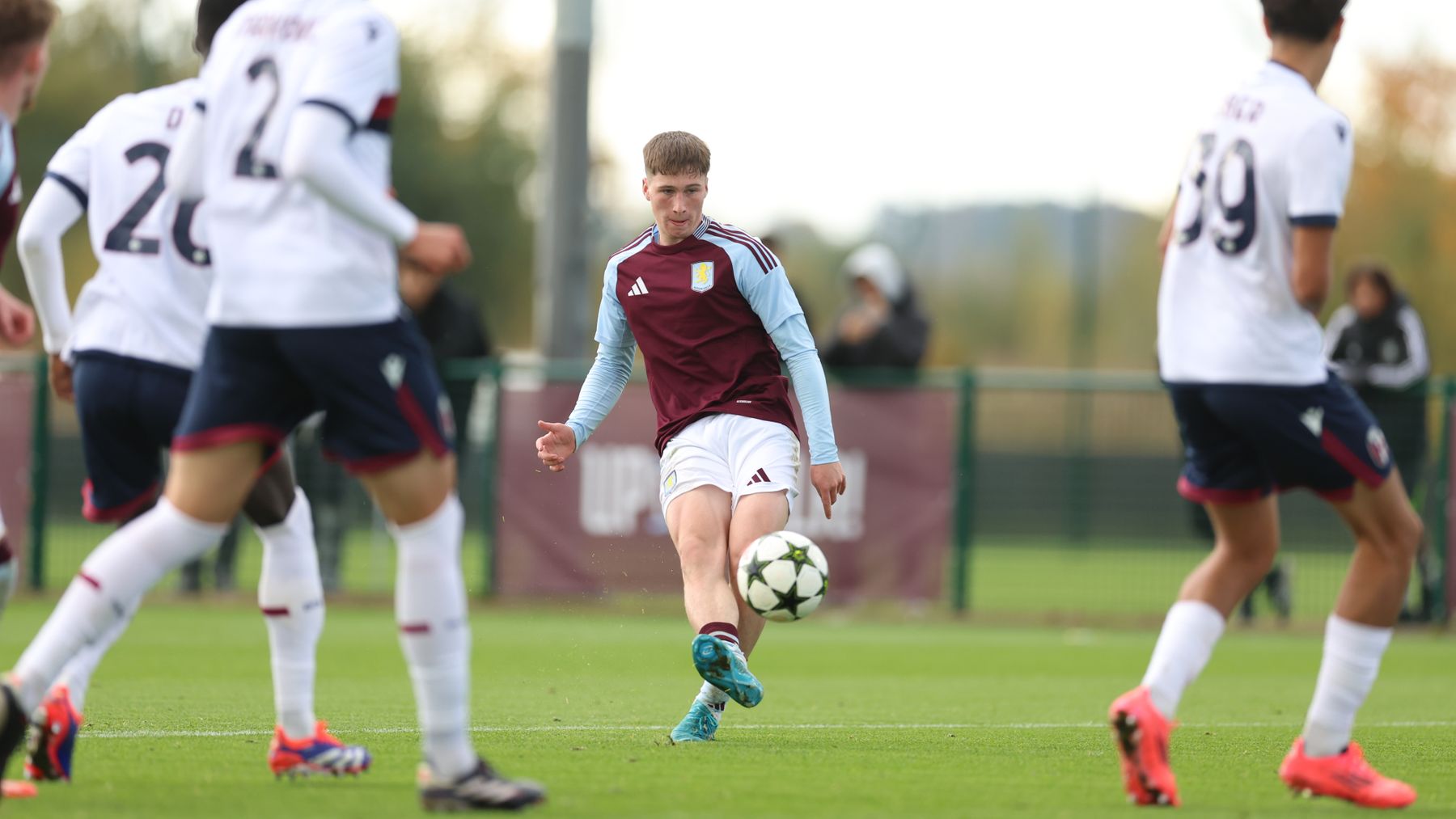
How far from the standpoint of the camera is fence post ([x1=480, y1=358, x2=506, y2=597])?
15484 millimetres

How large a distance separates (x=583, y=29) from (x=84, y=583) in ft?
41.0

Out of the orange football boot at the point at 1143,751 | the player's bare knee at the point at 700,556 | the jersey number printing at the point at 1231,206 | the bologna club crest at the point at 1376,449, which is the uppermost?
the jersey number printing at the point at 1231,206

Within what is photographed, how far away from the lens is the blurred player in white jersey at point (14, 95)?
5.16m

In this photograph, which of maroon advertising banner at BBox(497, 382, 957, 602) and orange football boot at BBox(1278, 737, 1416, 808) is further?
maroon advertising banner at BBox(497, 382, 957, 602)

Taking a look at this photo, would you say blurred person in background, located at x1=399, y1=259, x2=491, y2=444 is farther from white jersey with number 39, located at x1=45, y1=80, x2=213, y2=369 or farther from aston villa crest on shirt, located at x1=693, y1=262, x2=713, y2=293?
white jersey with number 39, located at x1=45, y1=80, x2=213, y2=369

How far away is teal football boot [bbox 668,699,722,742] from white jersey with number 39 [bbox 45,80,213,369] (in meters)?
2.27

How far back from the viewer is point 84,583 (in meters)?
5.02

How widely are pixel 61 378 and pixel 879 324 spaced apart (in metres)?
10.5

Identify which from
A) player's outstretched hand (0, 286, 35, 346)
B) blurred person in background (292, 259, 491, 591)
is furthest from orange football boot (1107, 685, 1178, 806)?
blurred person in background (292, 259, 491, 591)

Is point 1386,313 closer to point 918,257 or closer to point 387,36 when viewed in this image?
point 387,36

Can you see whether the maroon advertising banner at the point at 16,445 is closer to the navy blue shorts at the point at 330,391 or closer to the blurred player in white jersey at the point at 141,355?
the blurred player in white jersey at the point at 141,355

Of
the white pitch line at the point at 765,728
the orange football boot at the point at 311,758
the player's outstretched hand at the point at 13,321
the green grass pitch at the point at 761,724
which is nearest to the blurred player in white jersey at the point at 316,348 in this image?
the green grass pitch at the point at 761,724

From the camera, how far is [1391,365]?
14.9m

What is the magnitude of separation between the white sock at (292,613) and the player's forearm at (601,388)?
1.59 metres
